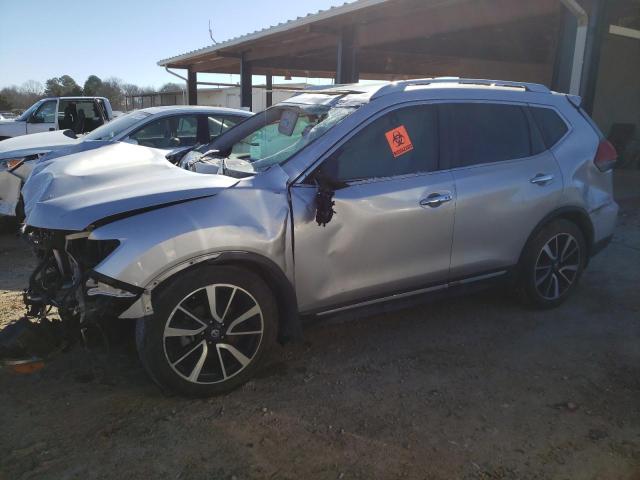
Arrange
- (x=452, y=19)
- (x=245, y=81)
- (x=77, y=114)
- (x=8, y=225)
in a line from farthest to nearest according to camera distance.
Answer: (x=245, y=81)
(x=77, y=114)
(x=452, y=19)
(x=8, y=225)

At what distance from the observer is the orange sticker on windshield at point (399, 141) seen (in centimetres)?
350

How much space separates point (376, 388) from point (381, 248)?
A: 2.83 ft

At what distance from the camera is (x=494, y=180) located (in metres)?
3.85

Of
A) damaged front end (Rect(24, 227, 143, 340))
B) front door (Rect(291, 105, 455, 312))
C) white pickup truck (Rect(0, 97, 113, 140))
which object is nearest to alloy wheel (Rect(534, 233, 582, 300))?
front door (Rect(291, 105, 455, 312))

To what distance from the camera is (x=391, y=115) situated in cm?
351

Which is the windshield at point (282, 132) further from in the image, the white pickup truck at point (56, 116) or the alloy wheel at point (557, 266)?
the white pickup truck at point (56, 116)

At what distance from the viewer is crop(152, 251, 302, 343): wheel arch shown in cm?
291

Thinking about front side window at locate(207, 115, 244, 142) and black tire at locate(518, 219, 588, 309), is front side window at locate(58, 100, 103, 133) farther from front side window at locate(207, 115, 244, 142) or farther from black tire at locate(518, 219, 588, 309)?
black tire at locate(518, 219, 588, 309)

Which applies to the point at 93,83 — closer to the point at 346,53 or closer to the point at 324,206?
the point at 346,53

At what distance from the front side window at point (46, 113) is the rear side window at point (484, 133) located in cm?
1010

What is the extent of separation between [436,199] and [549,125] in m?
1.40

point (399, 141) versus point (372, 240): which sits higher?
point (399, 141)

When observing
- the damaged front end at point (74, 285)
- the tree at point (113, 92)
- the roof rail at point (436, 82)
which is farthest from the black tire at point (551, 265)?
the tree at point (113, 92)

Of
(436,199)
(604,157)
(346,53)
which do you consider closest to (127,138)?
(436,199)
